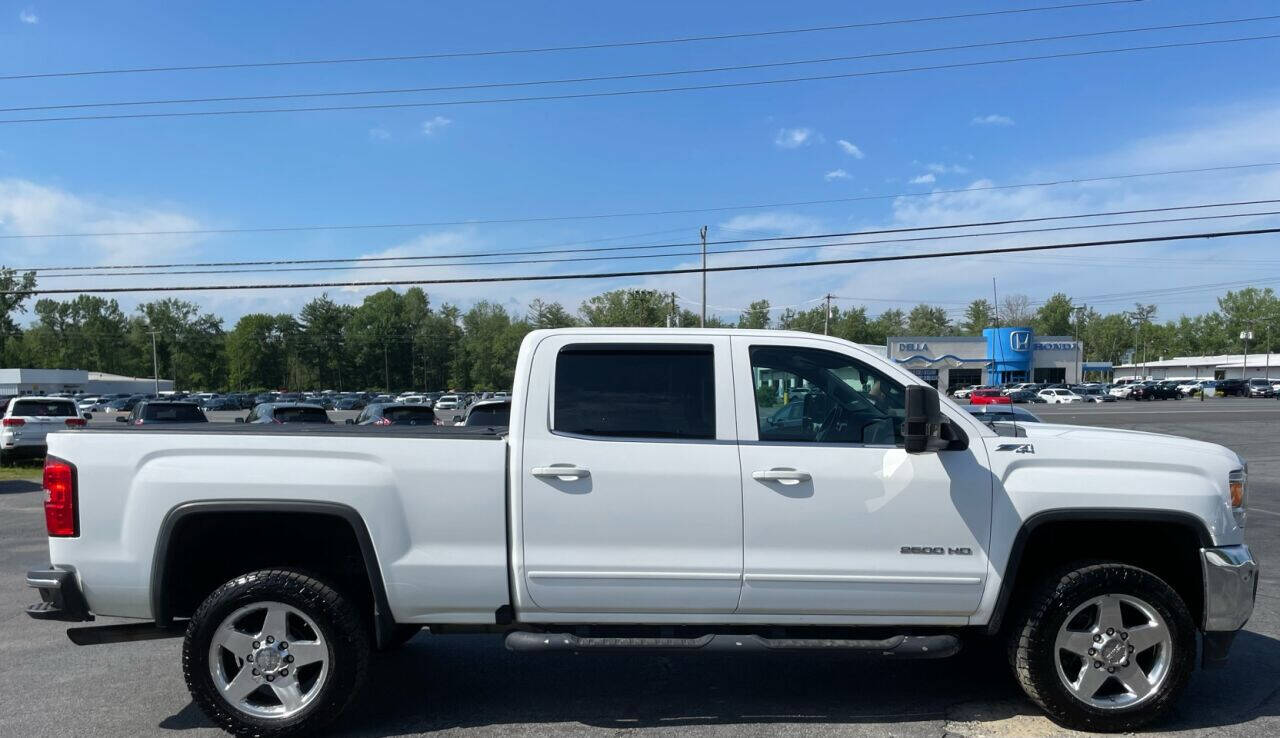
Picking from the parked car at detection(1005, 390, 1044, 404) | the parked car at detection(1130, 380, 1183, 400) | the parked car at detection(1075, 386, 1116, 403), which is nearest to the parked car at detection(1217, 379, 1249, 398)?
the parked car at detection(1130, 380, 1183, 400)

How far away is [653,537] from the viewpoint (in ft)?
12.9

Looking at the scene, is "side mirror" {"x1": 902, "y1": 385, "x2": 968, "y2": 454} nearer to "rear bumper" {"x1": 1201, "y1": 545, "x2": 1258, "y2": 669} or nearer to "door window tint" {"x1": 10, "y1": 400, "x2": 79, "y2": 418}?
"rear bumper" {"x1": 1201, "y1": 545, "x2": 1258, "y2": 669}

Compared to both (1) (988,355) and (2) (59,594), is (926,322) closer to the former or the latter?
(1) (988,355)

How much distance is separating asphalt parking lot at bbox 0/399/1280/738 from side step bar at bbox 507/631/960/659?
0.46m

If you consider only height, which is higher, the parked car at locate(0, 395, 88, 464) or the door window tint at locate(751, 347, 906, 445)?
the door window tint at locate(751, 347, 906, 445)

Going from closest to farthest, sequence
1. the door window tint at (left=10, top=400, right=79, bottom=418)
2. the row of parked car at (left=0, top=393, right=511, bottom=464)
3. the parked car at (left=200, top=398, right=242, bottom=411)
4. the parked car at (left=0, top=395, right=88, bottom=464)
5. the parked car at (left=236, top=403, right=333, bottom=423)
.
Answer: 1. the row of parked car at (left=0, top=393, right=511, bottom=464)
2. the parked car at (left=236, top=403, right=333, bottom=423)
3. the parked car at (left=0, top=395, right=88, bottom=464)
4. the door window tint at (left=10, top=400, right=79, bottom=418)
5. the parked car at (left=200, top=398, right=242, bottom=411)

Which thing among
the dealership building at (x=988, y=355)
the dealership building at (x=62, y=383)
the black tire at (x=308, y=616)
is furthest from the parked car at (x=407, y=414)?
the dealership building at (x=62, y=383)

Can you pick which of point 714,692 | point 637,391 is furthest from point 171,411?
point 637,391

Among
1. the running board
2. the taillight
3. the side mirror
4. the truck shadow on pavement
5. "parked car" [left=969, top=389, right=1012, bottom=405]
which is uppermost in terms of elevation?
the side mirror

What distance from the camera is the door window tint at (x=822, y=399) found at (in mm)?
4105

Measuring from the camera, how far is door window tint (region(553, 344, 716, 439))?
13.3 ft

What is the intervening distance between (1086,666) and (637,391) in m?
2.59

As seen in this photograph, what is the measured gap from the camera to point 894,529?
394 cm

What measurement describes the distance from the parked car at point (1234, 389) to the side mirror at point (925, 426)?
81.3 m
